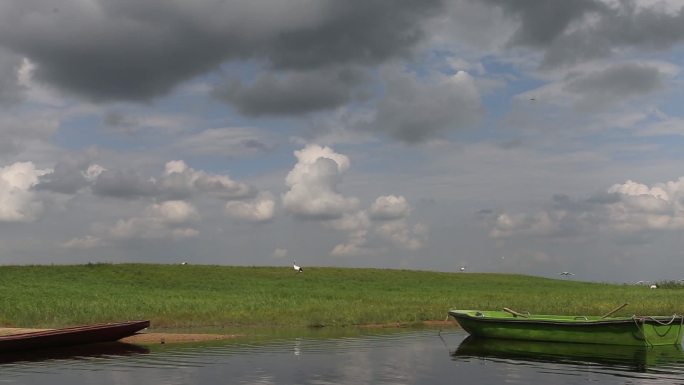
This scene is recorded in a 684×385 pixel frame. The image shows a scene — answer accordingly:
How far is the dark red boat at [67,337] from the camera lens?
31.7m

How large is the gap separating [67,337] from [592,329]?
976 inches

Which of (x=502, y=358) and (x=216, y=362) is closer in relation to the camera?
(x=216, y=362)

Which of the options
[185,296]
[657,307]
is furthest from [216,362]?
[657,307]

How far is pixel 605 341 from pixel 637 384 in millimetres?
10131

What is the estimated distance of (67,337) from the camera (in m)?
33.2

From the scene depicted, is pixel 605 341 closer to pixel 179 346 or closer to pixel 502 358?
pixel 502 358

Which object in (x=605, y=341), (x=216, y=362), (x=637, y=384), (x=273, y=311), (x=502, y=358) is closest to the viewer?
(x=637, y=384)

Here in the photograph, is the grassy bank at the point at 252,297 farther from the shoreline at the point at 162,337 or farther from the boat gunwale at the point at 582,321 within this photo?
the boat gunwale at the point at 582,321

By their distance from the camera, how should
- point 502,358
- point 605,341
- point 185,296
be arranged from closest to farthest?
1. point 502,358
2. point 605,341
3. point 185,296

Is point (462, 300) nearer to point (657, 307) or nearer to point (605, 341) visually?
point (657, 307)

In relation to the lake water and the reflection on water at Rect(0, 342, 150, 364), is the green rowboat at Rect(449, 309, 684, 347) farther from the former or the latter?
the reflection on water at Rect(0, 342, 150, 364)

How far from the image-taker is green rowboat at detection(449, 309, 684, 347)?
31788 mm

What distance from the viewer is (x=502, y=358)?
99.8 ft

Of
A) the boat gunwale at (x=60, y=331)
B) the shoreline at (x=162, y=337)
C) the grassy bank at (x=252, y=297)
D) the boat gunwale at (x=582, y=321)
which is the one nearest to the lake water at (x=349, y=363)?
the boat gunwale at (x=60, y=331)
